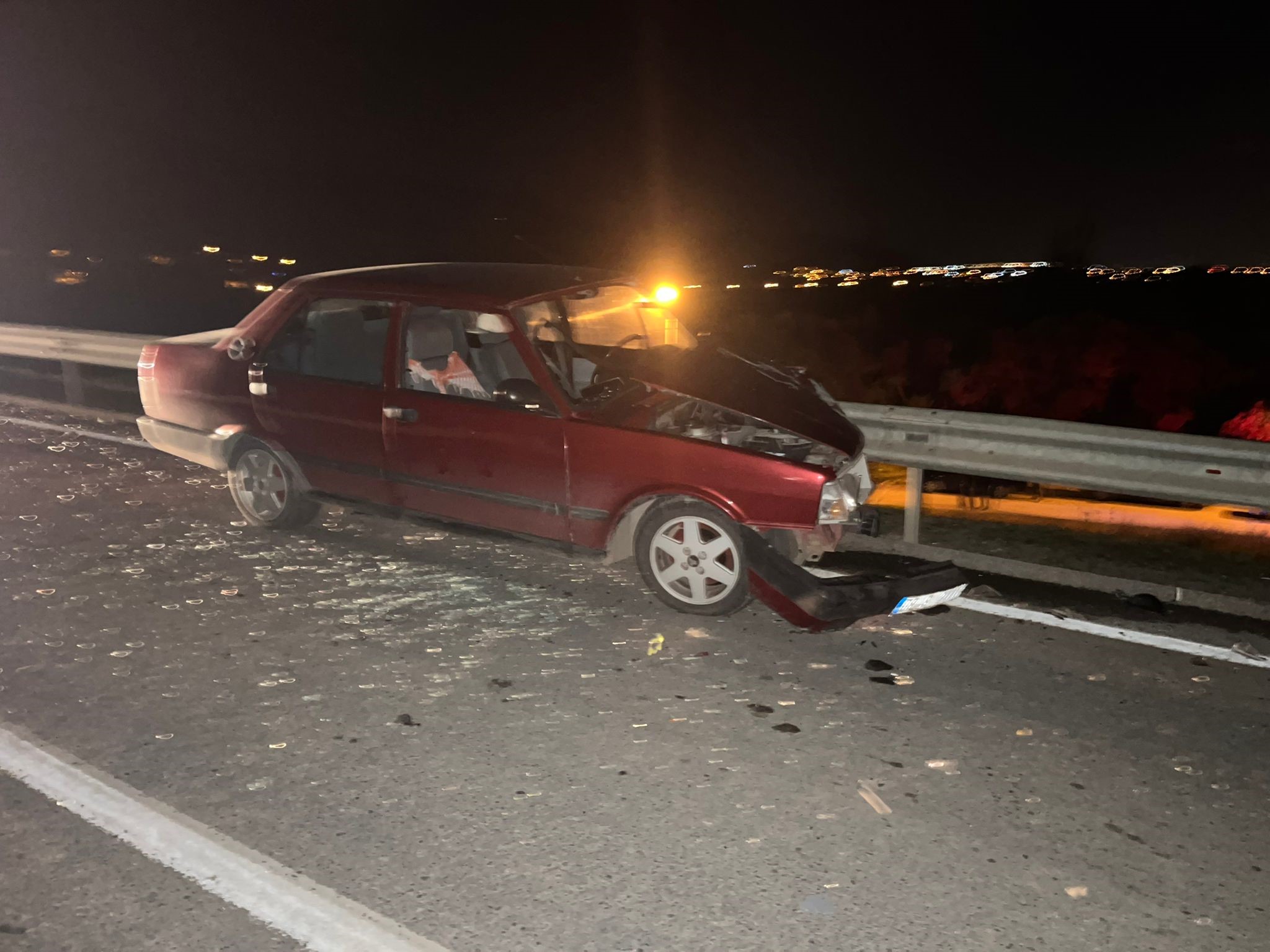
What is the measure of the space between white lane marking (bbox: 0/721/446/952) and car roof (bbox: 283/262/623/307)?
9.71 ft

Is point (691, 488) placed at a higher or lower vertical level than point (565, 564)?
higher

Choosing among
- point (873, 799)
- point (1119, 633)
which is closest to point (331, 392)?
point (873, 799)

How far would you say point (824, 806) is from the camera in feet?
12.1

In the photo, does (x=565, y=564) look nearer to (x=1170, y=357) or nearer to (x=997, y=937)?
(x=997, y=937)

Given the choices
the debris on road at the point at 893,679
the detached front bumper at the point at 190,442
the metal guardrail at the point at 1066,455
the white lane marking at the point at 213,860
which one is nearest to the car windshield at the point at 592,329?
A: the metal guardrail at the point at 1066,455

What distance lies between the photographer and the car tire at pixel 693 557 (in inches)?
211

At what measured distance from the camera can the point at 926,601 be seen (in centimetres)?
533

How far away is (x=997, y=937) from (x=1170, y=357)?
362 ft

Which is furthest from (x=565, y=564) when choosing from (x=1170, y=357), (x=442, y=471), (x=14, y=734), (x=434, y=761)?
(x=1170, y=357)

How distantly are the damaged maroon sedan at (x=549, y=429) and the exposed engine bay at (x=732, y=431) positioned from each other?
0.5 inches

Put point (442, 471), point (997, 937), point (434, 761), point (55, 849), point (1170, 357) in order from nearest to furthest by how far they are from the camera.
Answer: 1. point (997, 937)
2. point (55, 849)
3. point (434, 761)
4. point (442, 471)
5. point (1170, 357)

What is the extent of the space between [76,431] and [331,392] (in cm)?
493

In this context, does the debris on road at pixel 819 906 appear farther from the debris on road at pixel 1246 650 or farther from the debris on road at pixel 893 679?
the debris on road at pixel 1246 650

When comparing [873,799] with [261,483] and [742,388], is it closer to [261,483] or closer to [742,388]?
[742,388]
